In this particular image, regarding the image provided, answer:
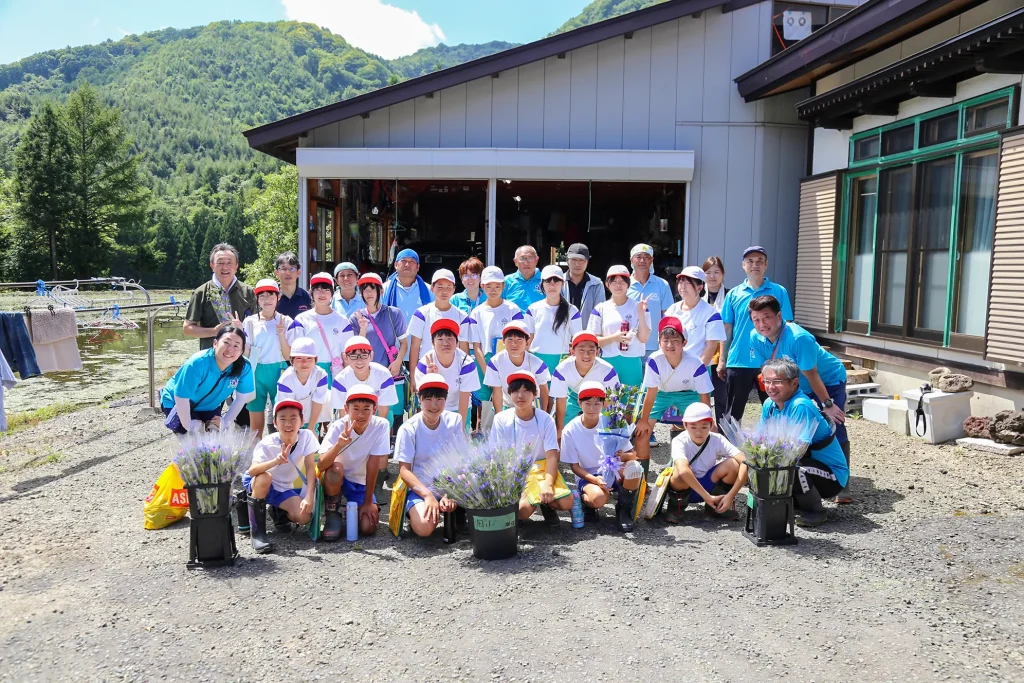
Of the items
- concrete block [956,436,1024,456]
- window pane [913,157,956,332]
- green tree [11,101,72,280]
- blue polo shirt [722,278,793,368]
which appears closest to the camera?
blue polo shirt [722,278,793,368]

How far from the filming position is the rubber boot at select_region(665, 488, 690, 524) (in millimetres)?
4613

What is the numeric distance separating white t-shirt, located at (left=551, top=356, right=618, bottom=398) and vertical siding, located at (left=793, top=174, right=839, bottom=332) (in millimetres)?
4858

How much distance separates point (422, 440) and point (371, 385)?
666 mm

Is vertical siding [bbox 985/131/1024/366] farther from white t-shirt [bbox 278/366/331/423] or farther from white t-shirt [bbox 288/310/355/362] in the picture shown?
white t-shirt [bbox 278/366/331/423]

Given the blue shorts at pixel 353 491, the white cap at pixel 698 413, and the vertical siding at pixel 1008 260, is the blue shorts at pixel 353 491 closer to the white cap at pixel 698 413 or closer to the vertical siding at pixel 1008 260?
the white cap at pixel 698 413

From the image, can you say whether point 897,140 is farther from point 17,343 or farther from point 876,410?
point 17,343

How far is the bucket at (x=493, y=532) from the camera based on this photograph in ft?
12.9

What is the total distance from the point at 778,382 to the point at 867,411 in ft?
11.3

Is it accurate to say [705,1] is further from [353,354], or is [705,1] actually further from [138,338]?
[138,338]

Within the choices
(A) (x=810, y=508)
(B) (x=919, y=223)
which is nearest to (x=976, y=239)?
(B) (x=919, y=223)

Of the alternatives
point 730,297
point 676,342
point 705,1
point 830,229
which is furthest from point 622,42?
point 676,342

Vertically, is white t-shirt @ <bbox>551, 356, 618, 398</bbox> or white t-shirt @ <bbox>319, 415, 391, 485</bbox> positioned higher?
white t-shirt @ <bbox>551, 356, 618, 398</bbox>

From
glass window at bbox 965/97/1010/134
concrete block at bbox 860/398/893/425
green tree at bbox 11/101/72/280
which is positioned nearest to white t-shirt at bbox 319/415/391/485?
concrete block at bbox 860/398/893/425

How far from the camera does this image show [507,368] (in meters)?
5.14
